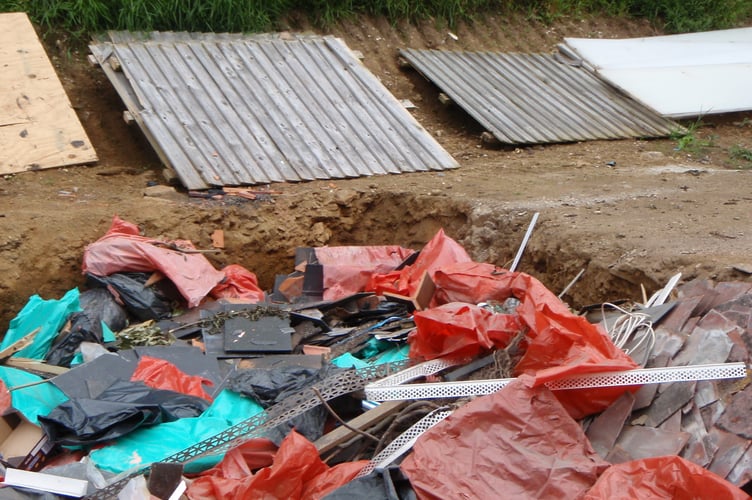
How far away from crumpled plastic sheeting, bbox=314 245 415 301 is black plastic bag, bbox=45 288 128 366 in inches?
57.8

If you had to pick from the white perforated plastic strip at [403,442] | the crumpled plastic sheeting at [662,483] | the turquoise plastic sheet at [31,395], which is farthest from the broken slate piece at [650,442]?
the turquoise plastic sheet at [31,395]

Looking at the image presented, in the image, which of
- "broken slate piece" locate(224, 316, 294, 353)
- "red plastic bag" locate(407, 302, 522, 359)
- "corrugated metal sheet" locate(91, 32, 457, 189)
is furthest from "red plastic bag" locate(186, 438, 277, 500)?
"corrugated metal sheet" locate(91, 32, 457, 189)

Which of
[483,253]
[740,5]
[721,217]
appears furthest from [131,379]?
[740,5]

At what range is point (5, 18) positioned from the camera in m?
7.13

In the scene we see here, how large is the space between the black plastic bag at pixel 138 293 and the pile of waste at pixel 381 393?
0.01 metres

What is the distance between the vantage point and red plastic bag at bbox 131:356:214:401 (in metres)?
4.61

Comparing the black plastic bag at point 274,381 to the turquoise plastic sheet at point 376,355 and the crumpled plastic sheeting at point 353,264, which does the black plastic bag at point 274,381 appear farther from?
the crumpled plastic sheeting at point 353,264

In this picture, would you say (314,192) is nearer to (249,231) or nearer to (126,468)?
(249,231)

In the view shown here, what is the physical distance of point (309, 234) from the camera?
660 cm

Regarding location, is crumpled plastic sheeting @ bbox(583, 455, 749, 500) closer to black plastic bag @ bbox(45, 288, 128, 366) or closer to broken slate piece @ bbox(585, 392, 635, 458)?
broken slate piece @ bbox(585, 392, 635, 458)

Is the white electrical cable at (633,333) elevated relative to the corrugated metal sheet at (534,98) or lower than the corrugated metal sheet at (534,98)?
elevated

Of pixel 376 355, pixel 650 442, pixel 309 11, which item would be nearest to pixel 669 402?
pixel 650 442

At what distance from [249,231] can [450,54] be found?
3.75 metres

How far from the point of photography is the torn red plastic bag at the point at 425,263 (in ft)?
18.9
